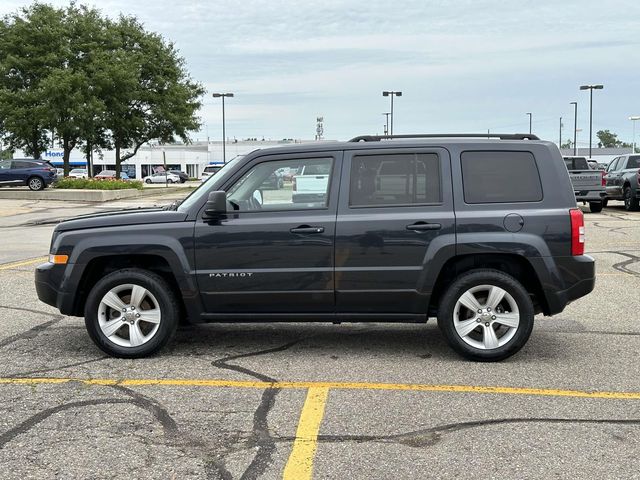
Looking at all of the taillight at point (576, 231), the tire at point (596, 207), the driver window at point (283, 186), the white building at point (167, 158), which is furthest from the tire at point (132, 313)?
the white building at point (167, 158)

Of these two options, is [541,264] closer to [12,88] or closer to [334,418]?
[334,418]

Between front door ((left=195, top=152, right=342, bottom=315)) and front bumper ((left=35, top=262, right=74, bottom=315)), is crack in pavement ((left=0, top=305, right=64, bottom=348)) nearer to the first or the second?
front bumper ((left=35, top=262, right=74, bottom=315))

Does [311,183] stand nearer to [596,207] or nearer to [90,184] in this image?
[596,207]

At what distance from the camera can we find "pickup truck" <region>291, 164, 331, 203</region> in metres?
5.46

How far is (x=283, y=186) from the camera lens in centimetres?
555

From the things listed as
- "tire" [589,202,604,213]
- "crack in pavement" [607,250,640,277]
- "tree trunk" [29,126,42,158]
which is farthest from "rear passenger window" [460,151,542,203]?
"tree trunk" [29,126,42,158]

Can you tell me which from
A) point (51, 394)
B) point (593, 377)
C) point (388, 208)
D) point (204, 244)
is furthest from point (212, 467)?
point (593, 377)

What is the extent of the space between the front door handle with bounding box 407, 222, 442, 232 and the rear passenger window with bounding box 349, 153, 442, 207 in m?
0.20

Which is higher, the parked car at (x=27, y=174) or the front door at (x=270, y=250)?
the parked car at (x=27, y=174)

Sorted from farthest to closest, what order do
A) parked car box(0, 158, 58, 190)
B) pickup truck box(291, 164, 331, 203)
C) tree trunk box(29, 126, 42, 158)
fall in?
1. tree trunk box(29, 126, 42, 158)
2. parked car box(0, 158, 58, 190)
3. pickup truck box(291, 164, 331, 203)

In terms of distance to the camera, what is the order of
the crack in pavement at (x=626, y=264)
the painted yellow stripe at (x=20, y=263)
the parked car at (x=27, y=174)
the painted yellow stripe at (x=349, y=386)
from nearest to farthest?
the painted yellow stripe at (x=349, y=386) → the crack in pavement at (x=626, y=264) → the painted yellow stripe at (x=20, y=263) → the parked car at (x=27, y=174)

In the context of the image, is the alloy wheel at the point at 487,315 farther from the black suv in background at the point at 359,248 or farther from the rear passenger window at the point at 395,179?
the rear passenger window at the point at 395,179

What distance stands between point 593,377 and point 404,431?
1.89 m

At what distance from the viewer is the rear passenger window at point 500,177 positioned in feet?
17.7
